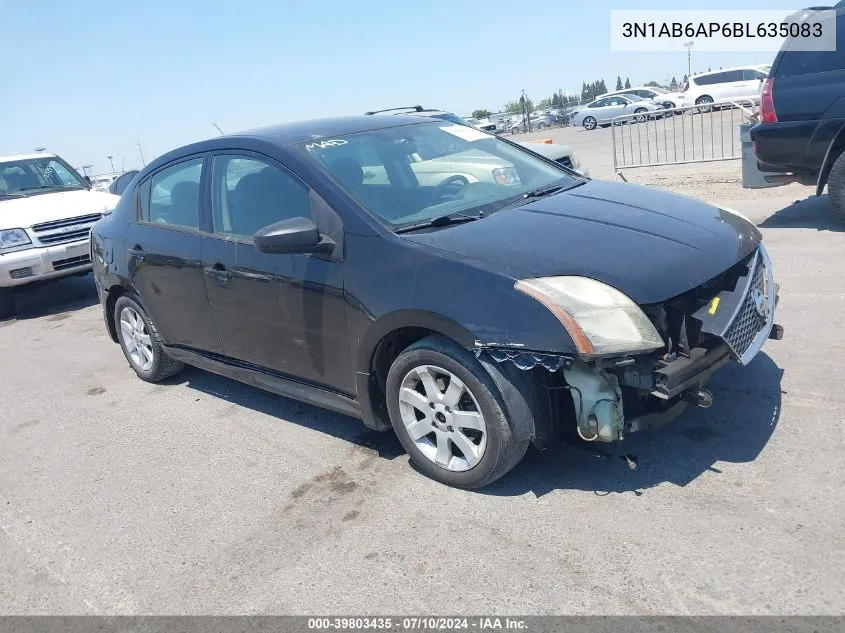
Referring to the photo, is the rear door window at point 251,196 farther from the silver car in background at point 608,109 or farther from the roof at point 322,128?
the silver car in background at point 608,109

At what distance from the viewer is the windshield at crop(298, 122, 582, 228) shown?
4078 mm

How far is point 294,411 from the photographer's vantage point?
16.6 feet

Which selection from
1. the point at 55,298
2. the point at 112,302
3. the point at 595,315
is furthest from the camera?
the point at 55,298

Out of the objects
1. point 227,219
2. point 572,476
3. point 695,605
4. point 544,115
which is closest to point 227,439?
point 227,219

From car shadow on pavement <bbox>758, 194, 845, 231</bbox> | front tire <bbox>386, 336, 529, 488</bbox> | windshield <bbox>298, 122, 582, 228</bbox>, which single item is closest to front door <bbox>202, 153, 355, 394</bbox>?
windshield <bbox>298, 122, 582, 228</bbox>

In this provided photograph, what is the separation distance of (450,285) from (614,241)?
806mm

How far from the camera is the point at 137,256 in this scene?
5402mm

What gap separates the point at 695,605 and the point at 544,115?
56120 mm

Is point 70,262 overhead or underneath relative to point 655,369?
underneath

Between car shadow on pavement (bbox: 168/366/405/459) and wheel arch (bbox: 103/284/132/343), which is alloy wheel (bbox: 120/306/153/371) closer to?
wheel arch (bbox: 103/284/132/343)

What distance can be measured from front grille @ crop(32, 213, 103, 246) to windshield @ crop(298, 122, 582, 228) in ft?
19.3

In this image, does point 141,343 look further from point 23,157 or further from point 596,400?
point 23,157

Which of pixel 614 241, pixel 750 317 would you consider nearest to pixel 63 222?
pixel 614 241

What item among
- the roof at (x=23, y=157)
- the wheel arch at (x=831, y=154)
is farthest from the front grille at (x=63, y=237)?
the wheel arch at (x=831, y=154)
